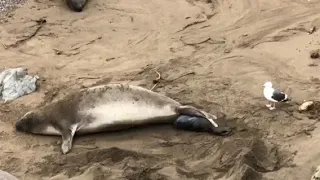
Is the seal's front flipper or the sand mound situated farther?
the seal's front flipper

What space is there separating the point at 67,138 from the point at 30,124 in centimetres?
52

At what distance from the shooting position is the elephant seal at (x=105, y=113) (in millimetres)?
5828

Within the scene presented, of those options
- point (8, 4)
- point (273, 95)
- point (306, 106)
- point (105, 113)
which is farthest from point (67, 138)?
point (8, 4)

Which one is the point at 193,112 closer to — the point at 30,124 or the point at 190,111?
the point at 190,111

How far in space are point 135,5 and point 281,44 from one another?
2.42 meters

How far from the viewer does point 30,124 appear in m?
→ 5.98

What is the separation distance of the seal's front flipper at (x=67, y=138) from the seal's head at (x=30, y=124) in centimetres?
35

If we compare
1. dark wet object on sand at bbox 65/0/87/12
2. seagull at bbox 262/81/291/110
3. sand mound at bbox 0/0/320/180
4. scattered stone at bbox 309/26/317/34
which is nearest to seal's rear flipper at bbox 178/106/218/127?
sand mound at bbox 0/0/320/180

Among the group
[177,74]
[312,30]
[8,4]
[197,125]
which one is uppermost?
[312,30]

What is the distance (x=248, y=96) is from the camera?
6203mm

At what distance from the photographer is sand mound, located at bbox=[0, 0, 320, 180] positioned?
526 centimetres

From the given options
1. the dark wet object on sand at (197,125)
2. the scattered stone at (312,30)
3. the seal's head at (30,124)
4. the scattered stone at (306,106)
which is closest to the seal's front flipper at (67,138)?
the seal's head at (30,124)

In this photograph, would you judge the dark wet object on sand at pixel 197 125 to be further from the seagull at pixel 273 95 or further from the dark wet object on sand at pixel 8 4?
the dark wet object on sand at pixel 8 4

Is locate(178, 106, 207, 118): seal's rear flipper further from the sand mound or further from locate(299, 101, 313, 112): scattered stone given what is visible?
locate(299, 101, 313, 112): scattered stone
